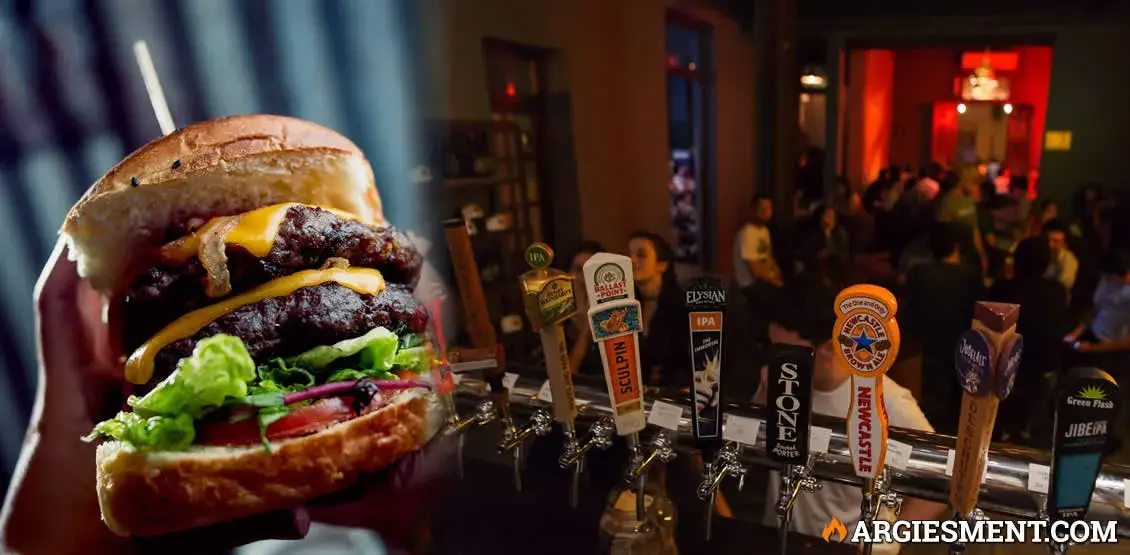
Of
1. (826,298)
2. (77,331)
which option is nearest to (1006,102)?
(826,298)

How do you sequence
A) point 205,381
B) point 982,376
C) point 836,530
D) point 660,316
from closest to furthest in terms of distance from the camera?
point 982,376
point 205,381
point 836,530
point 660,316

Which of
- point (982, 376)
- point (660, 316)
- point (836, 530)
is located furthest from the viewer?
point (660, 316)

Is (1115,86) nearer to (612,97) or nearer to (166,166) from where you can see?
(612,97)

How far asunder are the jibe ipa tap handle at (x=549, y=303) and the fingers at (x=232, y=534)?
0.54 m

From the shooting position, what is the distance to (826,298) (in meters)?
1.49

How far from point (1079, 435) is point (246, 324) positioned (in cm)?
131

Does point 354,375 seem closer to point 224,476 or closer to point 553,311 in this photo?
point 224,476

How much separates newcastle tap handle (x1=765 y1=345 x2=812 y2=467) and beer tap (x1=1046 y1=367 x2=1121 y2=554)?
33cm

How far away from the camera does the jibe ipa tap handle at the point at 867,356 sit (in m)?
0.99

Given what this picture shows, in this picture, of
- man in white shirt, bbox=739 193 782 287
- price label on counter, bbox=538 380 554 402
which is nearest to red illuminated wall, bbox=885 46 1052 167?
man in white shirt, bbox=739 193 782 287

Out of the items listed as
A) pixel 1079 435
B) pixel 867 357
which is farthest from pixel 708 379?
pixel 1079 435

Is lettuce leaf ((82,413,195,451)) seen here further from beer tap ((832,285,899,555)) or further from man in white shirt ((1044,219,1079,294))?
man in white shirt ((1044,219,1079,294))

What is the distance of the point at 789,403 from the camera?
111 centimetres

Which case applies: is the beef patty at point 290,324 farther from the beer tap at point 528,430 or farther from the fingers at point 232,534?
the beer tap at point 528,430
